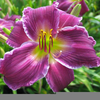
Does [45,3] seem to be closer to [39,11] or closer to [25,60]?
[39,11]

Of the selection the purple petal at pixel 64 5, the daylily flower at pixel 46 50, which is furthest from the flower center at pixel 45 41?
the purple petal at pixel 64 5

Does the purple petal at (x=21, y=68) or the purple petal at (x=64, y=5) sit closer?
the purple petal at (x=21, y=68)

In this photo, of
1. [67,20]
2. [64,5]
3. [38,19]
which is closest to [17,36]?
[38,19]

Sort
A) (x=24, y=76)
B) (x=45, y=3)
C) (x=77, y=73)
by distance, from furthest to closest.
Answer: (x=45, y=3), (x=77, y=73), (x=24, y=76)

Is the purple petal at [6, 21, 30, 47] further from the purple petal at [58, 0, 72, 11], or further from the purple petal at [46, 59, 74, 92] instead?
the purple petal at [58, 0, 72, 11]

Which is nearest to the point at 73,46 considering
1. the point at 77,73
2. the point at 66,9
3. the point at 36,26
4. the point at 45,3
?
the point at 36,26

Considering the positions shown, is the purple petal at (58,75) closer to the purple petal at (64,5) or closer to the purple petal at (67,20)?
the purple petal at (67,20)
